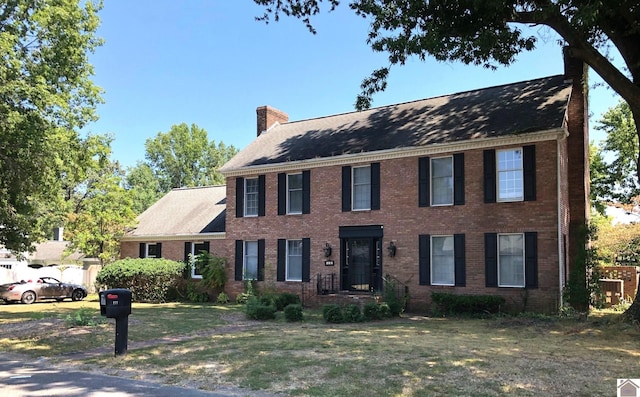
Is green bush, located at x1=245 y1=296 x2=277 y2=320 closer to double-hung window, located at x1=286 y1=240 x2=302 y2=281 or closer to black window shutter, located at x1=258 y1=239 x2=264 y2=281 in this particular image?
double-hung window, located at x1=286 y1=240 x2=302 y2=281

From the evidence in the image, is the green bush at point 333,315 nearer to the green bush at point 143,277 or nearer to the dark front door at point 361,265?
the dark front door at point 361,265

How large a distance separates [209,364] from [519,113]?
1438 centimetres

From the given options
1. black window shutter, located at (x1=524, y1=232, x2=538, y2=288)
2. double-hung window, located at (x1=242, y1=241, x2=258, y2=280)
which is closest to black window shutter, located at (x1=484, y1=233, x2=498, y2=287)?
black window shutter, located at (x1=524, y1=232, x2=538, y2=288)

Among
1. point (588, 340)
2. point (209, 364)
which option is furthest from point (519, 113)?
point (209, 364)

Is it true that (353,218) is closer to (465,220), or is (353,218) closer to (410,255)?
(410,255)

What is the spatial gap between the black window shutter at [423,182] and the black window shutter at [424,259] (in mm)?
1234

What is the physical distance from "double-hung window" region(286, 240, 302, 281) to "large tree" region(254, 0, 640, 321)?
32.3ft

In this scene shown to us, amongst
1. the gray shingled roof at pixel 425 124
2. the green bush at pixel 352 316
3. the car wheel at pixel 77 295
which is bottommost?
the car wheel at pixel 77 295

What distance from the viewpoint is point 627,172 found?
3012 centimetres

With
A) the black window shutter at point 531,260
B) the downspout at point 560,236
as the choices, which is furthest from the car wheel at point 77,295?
the downspout at point 560,236

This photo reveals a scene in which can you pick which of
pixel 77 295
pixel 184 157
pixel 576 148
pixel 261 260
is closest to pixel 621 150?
pixel 576 148

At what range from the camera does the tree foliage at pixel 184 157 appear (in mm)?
63094

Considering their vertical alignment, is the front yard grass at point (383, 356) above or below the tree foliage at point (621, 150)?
below

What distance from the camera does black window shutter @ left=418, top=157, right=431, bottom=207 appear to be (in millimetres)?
19469
